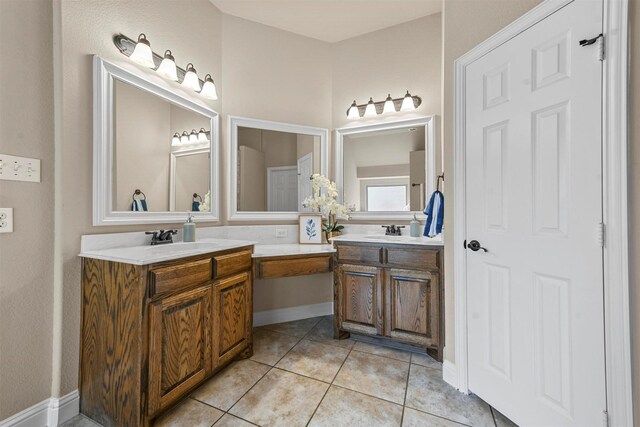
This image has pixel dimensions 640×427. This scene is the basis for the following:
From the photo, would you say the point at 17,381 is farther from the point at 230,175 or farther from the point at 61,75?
the point at 230,175

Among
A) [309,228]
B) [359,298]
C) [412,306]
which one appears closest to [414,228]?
[412,306]

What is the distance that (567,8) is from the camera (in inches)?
44.6

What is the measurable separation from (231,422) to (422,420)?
101 cm

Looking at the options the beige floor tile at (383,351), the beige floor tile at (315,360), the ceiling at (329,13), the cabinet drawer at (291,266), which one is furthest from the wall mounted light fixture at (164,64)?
the beige floor tile at (383,351)

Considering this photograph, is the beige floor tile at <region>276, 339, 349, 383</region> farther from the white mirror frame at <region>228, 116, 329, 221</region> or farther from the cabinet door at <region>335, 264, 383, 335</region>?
the white mirror frame at <region>228, 116, 329, 221</region>

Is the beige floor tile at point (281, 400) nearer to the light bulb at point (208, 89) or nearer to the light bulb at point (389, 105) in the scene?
the light bulb at point (208, 89)

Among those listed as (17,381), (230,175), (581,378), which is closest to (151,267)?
(17,381)

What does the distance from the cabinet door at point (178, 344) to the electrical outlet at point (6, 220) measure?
0.75 metres

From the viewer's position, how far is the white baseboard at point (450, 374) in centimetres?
168

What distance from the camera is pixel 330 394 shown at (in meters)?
1.62

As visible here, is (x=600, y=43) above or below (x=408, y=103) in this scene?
below

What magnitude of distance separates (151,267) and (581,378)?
1.96 metres

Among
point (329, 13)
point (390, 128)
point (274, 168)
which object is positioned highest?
point (329, 13)

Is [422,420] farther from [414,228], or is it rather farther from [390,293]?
[414,228]
